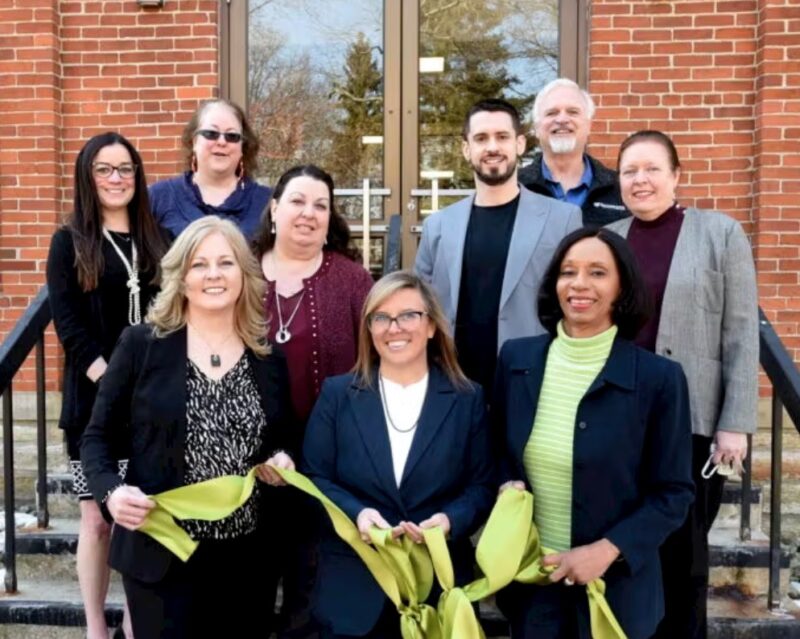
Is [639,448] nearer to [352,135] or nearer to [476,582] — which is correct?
[476,582]

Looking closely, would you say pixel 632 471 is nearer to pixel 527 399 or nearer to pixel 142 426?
pixel 527 399

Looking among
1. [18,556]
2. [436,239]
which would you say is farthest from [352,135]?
[18,556]

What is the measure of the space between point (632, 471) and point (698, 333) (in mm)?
711

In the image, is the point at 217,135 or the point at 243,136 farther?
the point at 243,136

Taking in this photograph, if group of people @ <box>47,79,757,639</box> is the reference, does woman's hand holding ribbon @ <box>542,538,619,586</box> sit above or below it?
below

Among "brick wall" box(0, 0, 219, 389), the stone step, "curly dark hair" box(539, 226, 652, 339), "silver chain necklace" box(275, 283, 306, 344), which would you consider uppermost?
"brick wall" box(0, 0, 219, 389)

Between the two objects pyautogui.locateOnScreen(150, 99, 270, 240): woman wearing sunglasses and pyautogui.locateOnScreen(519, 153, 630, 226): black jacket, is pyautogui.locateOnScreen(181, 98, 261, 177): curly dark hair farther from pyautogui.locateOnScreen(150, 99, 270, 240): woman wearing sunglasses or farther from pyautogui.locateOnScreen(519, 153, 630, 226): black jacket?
pyautogui.locateOnScreen(519, 153, 630, 226): black jacket

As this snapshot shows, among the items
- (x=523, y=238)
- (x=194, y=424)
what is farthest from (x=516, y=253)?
(x=194, y=424)

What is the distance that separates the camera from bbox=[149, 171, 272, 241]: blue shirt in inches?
140

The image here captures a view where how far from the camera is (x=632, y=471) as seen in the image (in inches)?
93.0

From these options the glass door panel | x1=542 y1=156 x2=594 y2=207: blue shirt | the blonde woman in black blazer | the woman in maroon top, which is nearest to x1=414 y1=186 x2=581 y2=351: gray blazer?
the woman in maroon top

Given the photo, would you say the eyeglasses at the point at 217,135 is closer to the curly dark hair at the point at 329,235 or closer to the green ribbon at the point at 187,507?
the curly dark hair at the point at 329,235

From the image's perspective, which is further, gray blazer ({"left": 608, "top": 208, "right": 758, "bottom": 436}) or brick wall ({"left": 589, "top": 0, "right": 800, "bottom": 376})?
brick wall ({"left": 589, "top": 0, "right": 800, "bottom": 376})

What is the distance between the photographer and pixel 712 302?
285 cm
